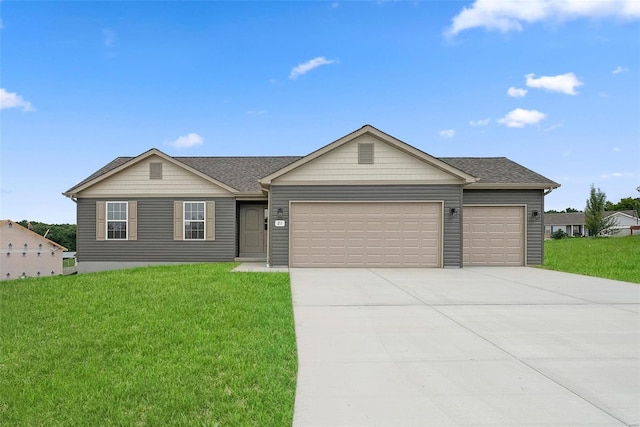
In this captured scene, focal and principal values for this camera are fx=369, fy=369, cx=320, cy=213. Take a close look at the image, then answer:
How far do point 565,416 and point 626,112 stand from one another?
1667cm

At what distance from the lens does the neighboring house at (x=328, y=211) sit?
484 inches

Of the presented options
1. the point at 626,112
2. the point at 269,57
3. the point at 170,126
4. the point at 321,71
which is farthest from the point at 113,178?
the point at 626,112

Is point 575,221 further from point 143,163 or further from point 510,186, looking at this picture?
point 143,163

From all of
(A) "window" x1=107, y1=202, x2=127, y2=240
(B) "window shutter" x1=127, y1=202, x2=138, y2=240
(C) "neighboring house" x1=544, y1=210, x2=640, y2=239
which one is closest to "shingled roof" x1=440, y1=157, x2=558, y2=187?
(B) "window shutter" x1=127, y1=202, x2=138, y2=240

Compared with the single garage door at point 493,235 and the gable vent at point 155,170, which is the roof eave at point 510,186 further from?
the gable vent at point 155,170

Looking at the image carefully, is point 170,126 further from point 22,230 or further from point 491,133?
point 491,133

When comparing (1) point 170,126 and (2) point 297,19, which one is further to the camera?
(1) point 170,126

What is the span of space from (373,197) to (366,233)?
1225 mm

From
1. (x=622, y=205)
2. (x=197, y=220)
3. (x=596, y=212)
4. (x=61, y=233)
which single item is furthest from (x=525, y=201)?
(x=622, y=205)

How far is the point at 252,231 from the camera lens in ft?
49.8

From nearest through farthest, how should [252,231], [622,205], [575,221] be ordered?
[252,231] < [575,221] < [622,205]

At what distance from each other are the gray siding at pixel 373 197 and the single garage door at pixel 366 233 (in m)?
0.21

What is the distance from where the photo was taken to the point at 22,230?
13062mm

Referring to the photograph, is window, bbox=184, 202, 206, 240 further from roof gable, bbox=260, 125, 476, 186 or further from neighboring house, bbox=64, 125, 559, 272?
roof gable, bbox=260, 125, 476, 186
